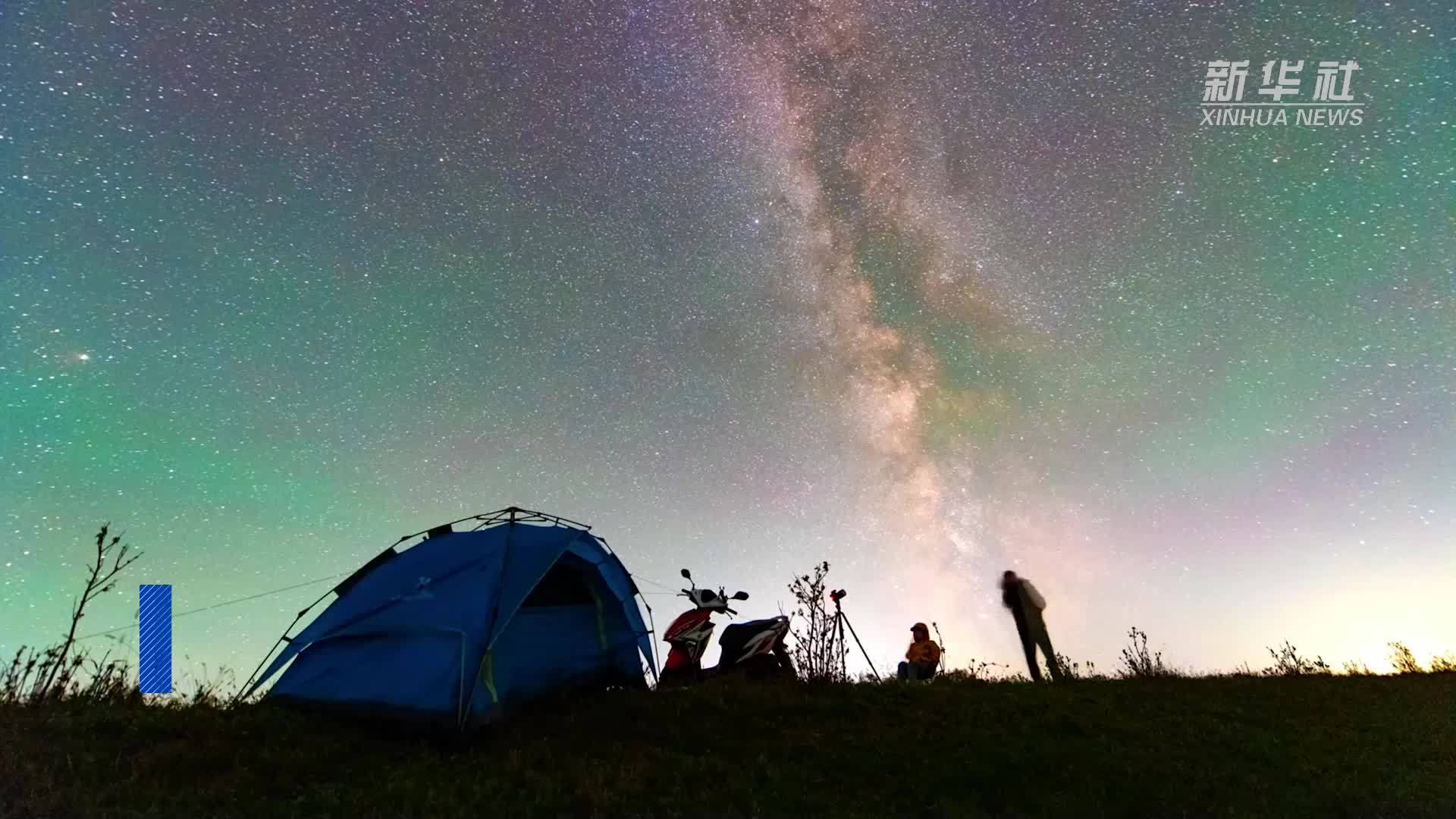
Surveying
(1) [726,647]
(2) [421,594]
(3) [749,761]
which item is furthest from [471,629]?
(1) [726,647]

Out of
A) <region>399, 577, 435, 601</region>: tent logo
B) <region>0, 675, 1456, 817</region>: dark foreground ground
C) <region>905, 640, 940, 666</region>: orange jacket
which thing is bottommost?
<region>0, 675, 1456, 817</region>: dark foreground ground

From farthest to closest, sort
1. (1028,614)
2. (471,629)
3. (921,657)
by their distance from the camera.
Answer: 1. (1028,614)
2. (921,657)
3. (471,629)

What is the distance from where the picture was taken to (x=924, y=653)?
46.3ft

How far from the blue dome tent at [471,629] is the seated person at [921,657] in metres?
4.66

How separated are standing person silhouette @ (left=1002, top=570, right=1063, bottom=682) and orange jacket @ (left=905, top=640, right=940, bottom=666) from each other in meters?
2.87

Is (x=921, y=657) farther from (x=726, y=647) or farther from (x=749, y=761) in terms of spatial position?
(x=749, y=761)

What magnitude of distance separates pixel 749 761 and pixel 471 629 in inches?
142

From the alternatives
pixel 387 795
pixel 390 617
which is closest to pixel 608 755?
pixel 387 795

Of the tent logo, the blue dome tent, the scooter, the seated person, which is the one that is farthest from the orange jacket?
the tent logo

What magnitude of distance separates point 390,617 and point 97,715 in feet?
9.59

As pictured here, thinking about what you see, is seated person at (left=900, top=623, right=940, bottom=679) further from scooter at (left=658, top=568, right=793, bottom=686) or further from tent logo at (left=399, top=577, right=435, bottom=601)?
tent logo at (left=399, top=577, right=435, bottom=601)

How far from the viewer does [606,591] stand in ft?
40.3

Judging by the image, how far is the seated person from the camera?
13.8m

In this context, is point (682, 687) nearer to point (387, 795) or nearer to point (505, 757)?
point (505, 757)
